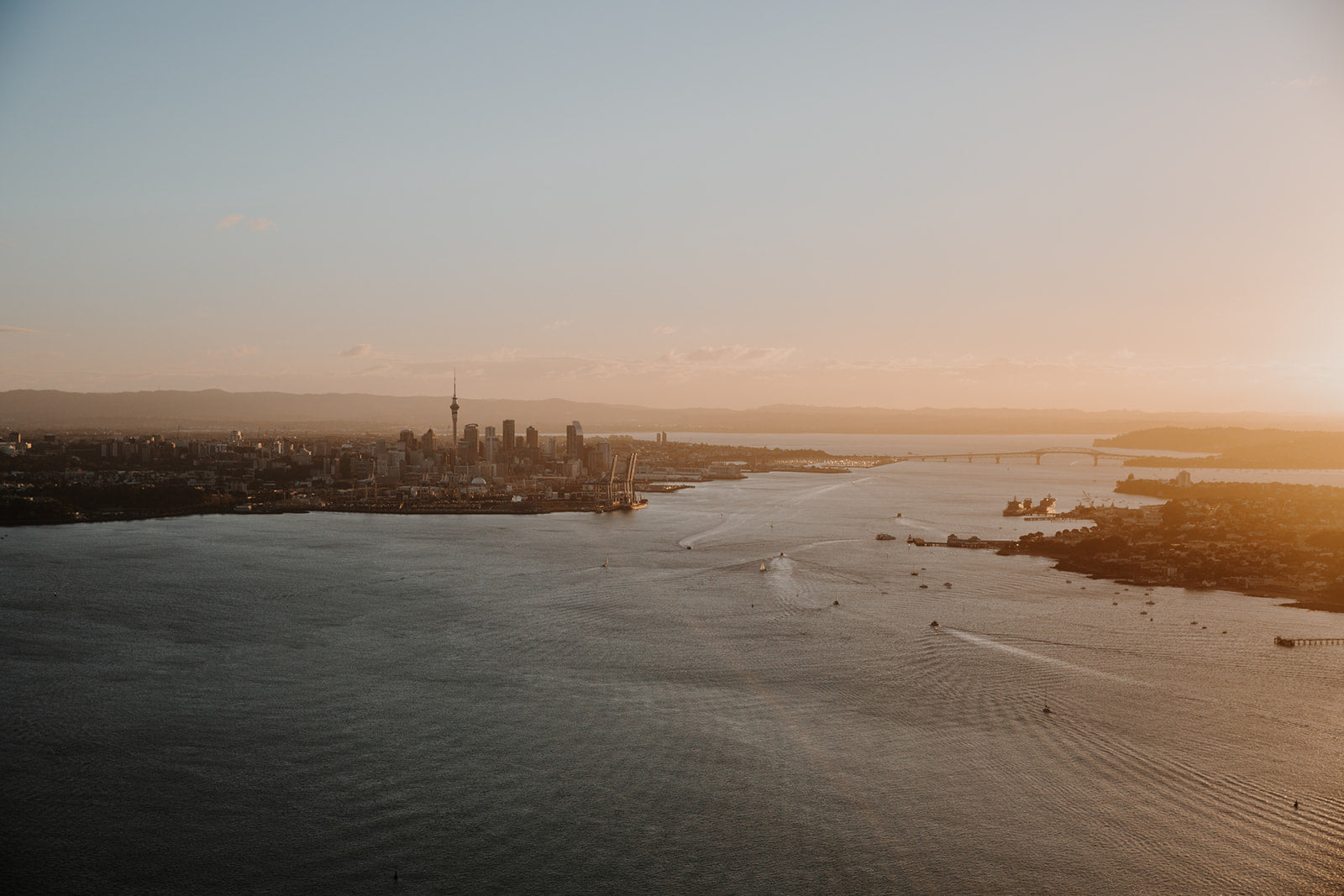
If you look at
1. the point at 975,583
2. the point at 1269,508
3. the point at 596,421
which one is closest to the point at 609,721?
the point at 975,583

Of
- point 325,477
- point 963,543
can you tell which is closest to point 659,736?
point 963,543

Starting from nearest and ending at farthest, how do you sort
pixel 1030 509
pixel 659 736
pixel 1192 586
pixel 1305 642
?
pixel 659 736
pixel 1305 642
pixel 1192 586
pixel 1030 509

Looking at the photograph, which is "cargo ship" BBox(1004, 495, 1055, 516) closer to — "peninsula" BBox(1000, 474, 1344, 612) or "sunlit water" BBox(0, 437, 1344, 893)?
"peninsula" BBox(1000, 474, 1344, 612)

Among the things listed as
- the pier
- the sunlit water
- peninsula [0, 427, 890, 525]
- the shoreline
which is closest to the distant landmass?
peninsula [0, 427, 890, 525]

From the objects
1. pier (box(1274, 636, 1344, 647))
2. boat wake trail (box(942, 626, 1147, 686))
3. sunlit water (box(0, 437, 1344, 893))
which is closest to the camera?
sunlit water (box(0, 437, 1344, 893))

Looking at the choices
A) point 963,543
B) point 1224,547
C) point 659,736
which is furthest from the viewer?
point 963,543

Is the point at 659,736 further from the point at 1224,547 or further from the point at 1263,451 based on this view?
the point at 1263,451
